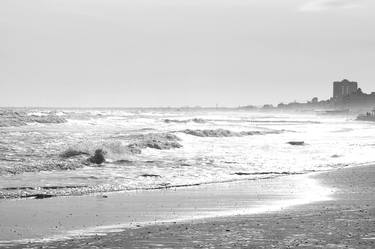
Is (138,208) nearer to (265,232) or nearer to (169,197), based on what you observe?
(169,197)

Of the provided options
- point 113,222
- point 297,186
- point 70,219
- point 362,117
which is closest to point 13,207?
point 70,219

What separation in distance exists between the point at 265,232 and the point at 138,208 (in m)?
4.62

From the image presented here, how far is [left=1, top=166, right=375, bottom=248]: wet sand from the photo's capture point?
1094 centimetres

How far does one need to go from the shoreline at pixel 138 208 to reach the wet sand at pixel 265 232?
587 millimetres

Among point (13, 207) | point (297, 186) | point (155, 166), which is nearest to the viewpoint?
point (13, 207)

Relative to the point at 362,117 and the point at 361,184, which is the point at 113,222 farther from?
the point at 362,117

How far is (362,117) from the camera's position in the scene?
471ft

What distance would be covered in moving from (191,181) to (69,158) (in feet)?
27.3

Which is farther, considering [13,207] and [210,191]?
[210,191]

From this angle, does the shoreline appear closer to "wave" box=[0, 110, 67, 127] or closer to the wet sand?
the wet sand

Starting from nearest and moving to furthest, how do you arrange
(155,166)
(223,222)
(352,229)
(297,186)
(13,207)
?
(352,229)
(223,222)
(13,207)
(297,186)
(155,166)

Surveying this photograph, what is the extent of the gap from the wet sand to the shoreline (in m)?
0.59

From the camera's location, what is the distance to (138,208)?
1567 cm

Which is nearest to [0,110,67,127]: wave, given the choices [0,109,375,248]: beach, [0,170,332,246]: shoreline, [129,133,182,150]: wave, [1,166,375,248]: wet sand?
[129,133,182,150]: wave
